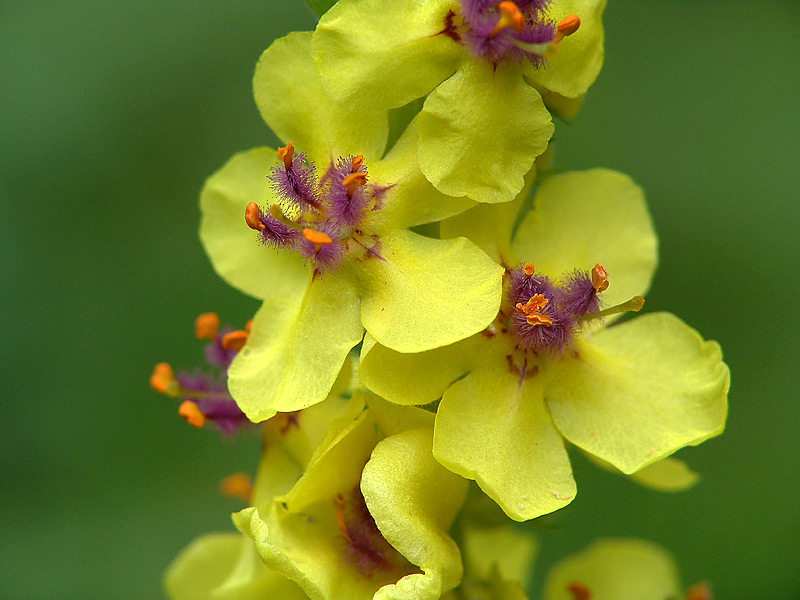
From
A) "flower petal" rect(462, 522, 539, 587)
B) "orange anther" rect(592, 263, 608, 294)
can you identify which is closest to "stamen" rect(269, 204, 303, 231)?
"orange anther" rect(592, 263, 608, 294)

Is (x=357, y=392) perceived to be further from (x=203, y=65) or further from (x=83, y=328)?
(x=203, y=65)

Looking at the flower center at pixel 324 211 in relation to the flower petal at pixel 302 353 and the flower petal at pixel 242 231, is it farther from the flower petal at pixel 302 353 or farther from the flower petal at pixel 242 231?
the flower petal at pixel 242 231

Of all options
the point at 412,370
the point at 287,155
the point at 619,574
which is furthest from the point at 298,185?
the point at 619,574

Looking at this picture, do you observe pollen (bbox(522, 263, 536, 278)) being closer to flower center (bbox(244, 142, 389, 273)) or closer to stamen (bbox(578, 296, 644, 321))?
stamen (bbox(578, 296, 644, 321))

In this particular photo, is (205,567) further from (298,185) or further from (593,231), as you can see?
(593,231)

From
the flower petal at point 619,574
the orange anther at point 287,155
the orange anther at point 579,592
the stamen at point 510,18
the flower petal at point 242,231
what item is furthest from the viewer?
the flower petal at point 619,574

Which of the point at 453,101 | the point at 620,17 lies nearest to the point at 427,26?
the point at 453,101

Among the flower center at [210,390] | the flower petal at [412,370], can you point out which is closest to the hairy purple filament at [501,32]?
the flower petal at [412,370]
